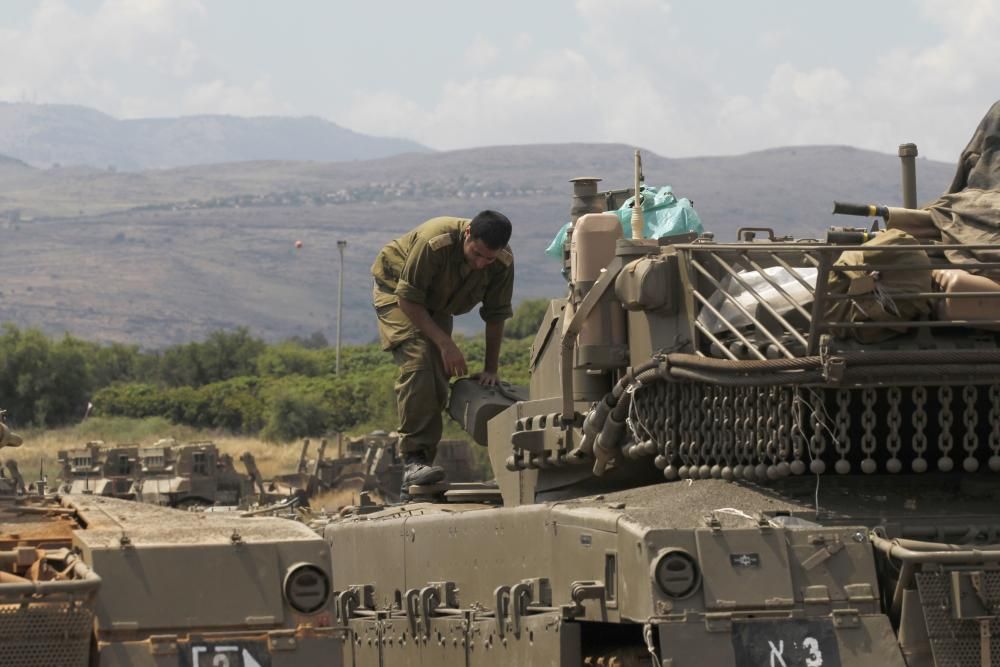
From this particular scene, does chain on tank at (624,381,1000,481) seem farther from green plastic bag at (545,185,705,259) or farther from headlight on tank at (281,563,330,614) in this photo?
green plastic bag at (545,185,705,259)

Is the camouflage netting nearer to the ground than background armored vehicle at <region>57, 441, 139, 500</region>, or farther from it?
farther from it

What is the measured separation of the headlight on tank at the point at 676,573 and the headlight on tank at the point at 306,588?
1533 millimetres

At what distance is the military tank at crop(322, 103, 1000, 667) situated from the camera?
9828 millimetres

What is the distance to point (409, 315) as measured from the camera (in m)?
14.3

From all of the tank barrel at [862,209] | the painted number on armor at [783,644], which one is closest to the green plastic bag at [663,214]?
the tank barrel at [862,209]

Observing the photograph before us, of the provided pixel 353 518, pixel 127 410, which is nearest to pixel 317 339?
pixel 127 410

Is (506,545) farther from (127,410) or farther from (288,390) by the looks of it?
(127,410)

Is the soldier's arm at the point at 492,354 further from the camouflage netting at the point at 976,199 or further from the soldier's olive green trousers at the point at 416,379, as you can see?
the camouflage netting at the point at 976,199

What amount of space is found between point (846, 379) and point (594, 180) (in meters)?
4.35

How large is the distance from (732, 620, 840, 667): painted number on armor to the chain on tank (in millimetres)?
929

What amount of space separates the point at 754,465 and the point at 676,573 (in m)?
1.32

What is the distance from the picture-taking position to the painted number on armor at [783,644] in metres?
9.74

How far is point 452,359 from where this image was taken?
1423cm

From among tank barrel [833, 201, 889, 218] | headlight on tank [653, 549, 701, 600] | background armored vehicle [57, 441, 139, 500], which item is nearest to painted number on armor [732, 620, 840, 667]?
headlight on tank [653, 549, 701, 600]
